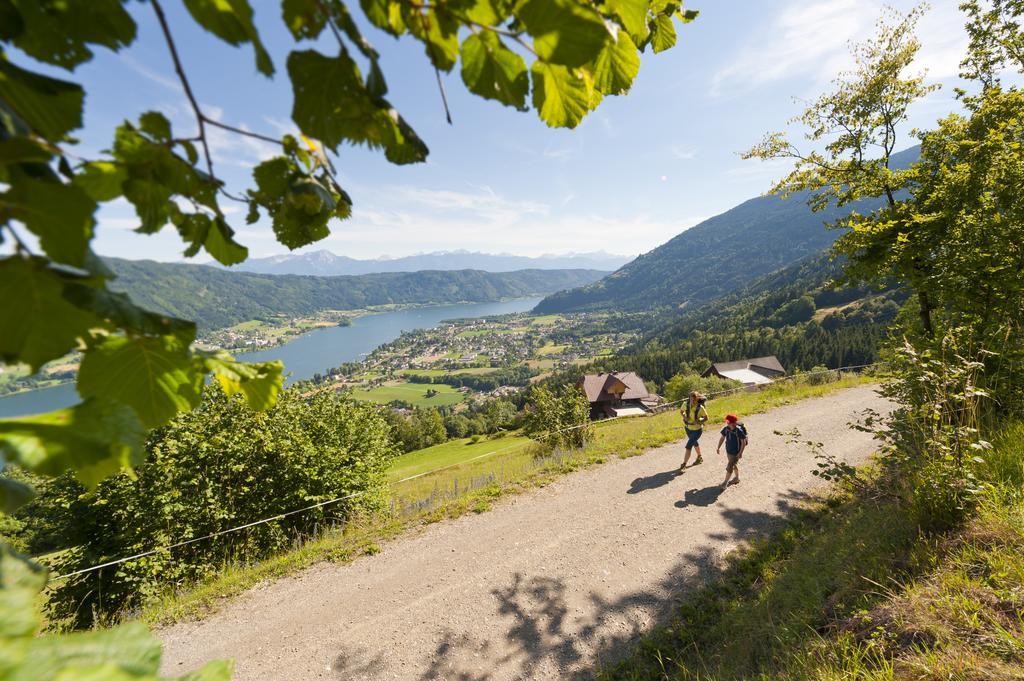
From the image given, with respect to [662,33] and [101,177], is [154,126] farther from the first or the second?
[662,33]

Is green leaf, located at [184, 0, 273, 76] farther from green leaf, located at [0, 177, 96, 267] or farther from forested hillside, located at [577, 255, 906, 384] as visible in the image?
forested hillside, located at [577, 255, 906, 384]

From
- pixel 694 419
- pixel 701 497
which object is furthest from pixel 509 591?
pixel 694 419

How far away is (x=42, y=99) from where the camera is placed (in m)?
0.75

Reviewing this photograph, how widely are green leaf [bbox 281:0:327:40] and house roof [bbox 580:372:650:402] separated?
7047 centimetres

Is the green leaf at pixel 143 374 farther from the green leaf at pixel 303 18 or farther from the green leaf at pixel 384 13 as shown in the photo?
the green leaf at pixel 384 13

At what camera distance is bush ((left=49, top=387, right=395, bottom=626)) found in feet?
25.3

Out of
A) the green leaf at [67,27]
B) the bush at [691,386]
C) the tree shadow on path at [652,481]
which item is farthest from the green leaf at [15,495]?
the bush at [691,386]

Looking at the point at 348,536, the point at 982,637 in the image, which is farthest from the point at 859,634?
the point at 348,536

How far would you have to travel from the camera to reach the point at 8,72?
73 cm

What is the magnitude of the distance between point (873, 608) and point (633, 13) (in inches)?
206

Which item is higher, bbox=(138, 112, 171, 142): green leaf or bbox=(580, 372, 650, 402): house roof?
bbox=(138, 112, 171, 142): green leaf

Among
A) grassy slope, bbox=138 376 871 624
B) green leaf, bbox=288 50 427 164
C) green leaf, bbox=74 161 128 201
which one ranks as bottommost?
grassy slope, bbox=138 376 871 624

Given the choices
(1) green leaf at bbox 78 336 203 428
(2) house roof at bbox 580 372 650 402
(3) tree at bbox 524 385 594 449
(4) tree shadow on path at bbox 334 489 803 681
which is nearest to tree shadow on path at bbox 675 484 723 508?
(4) tree shadow on path at bbox 334 489 803 681

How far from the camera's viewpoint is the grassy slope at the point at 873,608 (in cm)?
293
